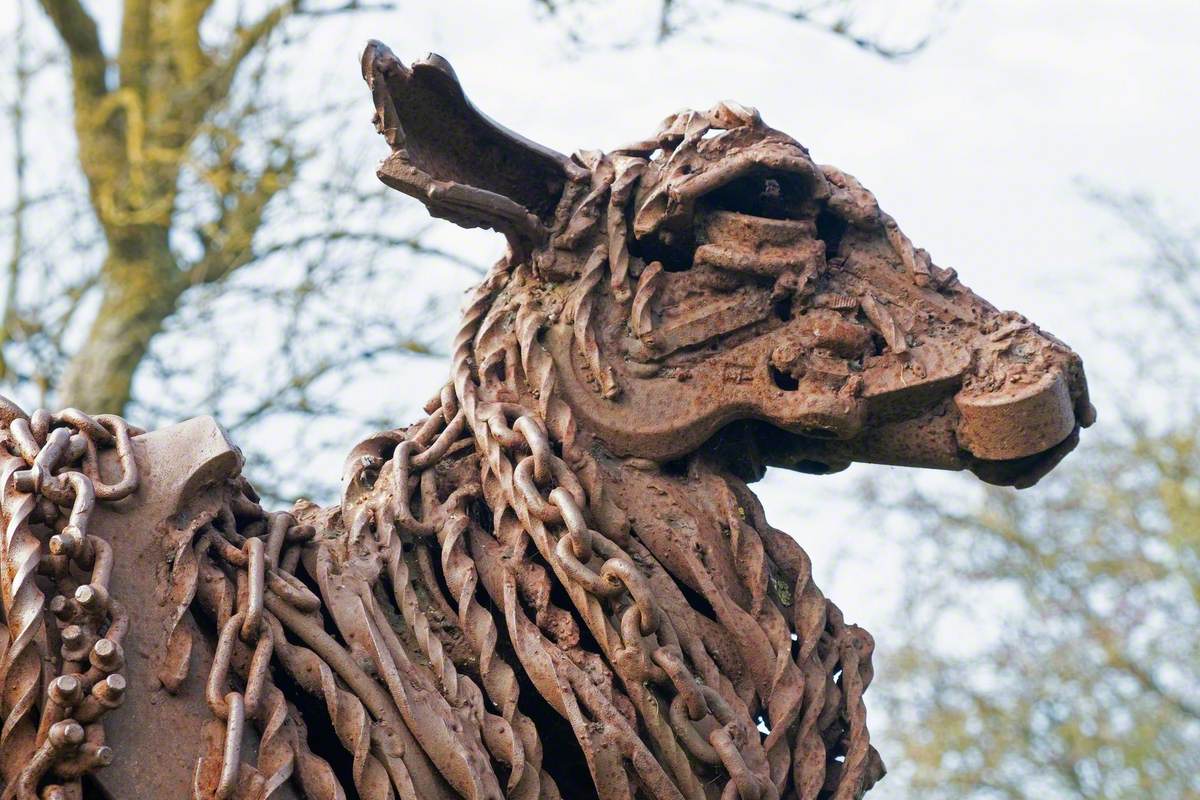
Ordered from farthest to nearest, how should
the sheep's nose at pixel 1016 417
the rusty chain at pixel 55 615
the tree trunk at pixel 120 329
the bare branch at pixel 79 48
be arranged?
the bare branch at pixel 79 48
the tree trunk at pixel 120 329
the sheep's nose at pixel 1016 417
the rusty chain at pixel 55 615

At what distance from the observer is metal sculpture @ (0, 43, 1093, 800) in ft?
7.88

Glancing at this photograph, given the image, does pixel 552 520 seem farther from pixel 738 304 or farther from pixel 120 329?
pixel 120 329

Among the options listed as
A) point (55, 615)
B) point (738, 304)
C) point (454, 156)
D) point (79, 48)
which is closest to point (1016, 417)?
point (738, 304)

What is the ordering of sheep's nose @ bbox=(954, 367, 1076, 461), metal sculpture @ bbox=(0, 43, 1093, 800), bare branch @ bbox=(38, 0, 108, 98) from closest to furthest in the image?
metal sculpture @ bbox=(0, 43, 1093, 800)
sheep's nose @ bbox=(954, 367, 1076, 461)
bare branch @ bbox=(38, 0, 108, 98)

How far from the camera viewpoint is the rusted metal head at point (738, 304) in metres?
2.95

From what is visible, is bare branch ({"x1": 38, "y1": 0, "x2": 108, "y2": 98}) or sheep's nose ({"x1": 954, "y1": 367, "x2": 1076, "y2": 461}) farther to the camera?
bare branch ({"x1": 38, "y1": 0, "x2": 108, "y2": 98})

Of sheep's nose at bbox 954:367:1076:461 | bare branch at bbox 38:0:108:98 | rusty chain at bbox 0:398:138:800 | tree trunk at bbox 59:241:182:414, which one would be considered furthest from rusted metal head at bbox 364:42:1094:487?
bare branch at bbox 38:0:108:98

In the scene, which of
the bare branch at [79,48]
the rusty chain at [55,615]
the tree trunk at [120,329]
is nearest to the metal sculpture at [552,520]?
the rusty chain at [55,615]

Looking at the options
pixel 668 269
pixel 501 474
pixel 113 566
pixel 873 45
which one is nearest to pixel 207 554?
pixel 113 566

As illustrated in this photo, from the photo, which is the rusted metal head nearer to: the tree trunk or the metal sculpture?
the metal sculpture

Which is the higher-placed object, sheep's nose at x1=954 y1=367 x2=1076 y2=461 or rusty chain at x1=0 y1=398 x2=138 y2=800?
rusty chain at x1=0 y1=398 x2=138 y2=800

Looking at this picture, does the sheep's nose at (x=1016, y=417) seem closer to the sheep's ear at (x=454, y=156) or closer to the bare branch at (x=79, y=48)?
the sheep's ear at (x=454, y=156)

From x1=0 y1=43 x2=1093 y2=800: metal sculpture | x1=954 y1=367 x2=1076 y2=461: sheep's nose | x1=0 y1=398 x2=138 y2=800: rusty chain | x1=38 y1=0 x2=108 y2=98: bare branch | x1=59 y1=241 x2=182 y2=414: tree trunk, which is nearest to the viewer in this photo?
x1=0 y1=398 x2=138 y2=800: rusty chain

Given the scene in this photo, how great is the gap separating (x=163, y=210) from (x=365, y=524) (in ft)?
21.7
